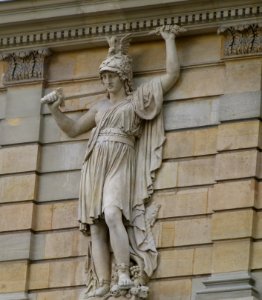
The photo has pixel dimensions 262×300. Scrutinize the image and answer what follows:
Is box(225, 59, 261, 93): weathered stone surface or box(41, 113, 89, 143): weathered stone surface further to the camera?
box(41, 113, 89, 143): weathered stone surface

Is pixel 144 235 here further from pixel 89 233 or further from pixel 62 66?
pixel 62 66

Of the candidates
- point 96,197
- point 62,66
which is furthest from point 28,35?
point 96,197

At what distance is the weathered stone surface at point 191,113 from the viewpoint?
3488cm

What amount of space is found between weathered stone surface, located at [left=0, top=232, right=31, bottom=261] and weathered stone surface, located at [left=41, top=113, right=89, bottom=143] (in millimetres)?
1420

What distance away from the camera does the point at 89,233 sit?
1375 inches

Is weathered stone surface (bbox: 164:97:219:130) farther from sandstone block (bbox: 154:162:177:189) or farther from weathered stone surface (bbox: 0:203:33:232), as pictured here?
weathered stone surface (bbox: 0:203:33:232)

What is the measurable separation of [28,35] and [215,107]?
3.20m

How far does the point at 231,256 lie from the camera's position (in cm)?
3391

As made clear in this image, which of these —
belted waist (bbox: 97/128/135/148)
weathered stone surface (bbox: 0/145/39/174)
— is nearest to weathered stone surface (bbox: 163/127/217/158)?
belted waist (bbox: 97/128/135/148)

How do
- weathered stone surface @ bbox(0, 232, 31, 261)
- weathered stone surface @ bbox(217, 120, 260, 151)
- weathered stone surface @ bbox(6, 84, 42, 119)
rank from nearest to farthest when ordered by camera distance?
weathered stone surface @ bbox(217, 120, 260, 151)
weathered stone surface @ bbox(0, 232, 31, 261)
weathered stone surface @ bbox(6, 84, 42, 119)

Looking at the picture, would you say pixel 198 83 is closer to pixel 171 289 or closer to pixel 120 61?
pixel 120 61

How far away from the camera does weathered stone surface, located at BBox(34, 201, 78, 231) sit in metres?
35.3

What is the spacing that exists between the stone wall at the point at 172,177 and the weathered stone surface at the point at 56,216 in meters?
0.01

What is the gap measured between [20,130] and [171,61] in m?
2.54
